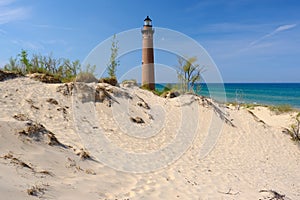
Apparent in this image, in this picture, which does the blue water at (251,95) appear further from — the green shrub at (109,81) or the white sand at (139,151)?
the green shrub at (109,81)

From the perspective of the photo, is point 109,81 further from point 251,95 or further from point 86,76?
point 251,95

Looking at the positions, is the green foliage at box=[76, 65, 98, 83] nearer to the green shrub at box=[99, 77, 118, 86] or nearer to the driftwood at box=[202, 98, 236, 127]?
the green shrub at box=[99, 77, 118, 86]

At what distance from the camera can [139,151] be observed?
764 cm

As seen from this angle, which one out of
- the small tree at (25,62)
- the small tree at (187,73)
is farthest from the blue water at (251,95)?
the small tree at (25,62)

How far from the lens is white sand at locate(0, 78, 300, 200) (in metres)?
4.52

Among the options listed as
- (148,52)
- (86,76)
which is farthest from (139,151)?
(148,52)

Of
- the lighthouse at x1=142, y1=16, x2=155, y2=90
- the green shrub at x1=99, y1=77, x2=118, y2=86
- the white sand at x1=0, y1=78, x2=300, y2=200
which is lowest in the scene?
the white sand at x1=0, y1=78, x2=300, y2=200

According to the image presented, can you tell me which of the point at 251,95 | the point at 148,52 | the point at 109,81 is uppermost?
the point at 148,52

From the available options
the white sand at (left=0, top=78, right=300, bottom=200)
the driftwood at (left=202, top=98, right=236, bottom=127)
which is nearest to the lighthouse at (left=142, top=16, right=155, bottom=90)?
the white sand at (left=0, top=78, right=300, bottom=200)

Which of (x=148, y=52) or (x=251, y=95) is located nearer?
(x=148, y=52)

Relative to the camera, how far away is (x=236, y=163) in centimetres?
845

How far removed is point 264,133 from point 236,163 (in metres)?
4.55

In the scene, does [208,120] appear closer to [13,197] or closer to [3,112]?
[3,112]

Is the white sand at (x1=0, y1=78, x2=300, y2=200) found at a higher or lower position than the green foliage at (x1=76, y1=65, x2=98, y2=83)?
lower
